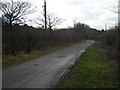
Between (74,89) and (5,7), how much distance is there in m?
21.2

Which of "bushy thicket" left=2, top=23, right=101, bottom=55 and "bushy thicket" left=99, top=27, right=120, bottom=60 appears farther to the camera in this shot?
"bushy thicket" left=2, top=23, right=101, bottom=55

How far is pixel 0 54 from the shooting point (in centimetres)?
2003

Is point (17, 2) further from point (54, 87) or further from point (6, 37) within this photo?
point (54, 87)

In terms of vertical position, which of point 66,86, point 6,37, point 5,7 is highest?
Answer: point 5,7

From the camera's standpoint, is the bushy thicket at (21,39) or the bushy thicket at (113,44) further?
the bushy thicket at (21,39)

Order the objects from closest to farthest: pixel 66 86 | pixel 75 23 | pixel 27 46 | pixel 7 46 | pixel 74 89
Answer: pixel 74 89 < pixel 66 86 < pixel 7 46 < pixel 27 46 < pixel 75 23

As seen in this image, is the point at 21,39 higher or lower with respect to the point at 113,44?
higher

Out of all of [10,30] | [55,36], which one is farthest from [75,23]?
[10,30]

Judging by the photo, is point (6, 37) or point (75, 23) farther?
point (75, 23)

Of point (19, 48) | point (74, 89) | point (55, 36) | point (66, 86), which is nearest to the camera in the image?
point (74, 89)

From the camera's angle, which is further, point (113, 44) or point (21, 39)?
point (113, 44)

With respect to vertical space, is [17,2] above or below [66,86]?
above

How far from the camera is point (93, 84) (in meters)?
9.73

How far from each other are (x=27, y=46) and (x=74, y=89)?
63.1 feet
